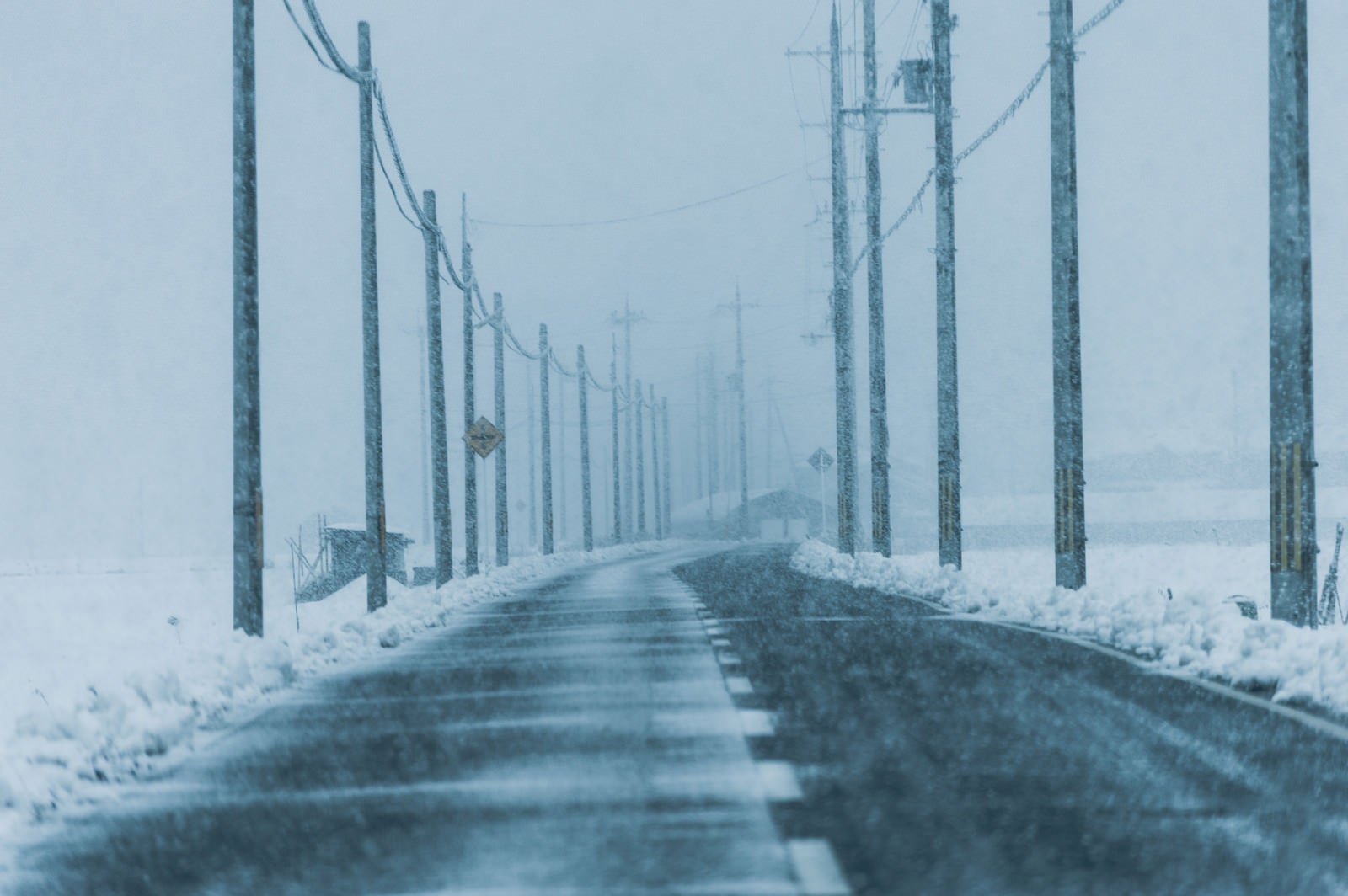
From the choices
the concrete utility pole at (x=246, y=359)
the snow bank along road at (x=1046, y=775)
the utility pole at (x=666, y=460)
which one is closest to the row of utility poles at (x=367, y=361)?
the concrete utility pole at (x=246, y=359)

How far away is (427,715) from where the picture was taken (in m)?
11.4

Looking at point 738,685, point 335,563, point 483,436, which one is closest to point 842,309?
point 483,436

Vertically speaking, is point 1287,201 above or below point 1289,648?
above

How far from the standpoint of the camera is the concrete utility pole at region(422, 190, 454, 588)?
3378 cm

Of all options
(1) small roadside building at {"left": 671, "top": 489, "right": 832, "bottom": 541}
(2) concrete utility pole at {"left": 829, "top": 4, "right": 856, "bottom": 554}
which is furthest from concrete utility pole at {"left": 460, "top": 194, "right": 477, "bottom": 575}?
(1) small roadside building at {"left": 671, "top": 489, "right": 832, "bottom": 541}

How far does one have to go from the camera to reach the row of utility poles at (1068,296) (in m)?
14.8

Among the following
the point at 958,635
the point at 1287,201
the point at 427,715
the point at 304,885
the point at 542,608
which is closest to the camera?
the point at 304,885

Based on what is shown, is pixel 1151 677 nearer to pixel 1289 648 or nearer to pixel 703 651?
pixel 1289 648

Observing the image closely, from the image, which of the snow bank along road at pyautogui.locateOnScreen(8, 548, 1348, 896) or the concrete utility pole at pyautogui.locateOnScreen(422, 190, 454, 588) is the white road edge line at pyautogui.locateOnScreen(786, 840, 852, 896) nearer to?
the snow bank along road at pyautogui.locateOnScreen(8, 548, 1348, 896)

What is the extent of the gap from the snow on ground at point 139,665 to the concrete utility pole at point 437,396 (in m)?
1.00

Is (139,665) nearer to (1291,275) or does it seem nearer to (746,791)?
(746,791)

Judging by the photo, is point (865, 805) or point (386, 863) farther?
point (865, 805)

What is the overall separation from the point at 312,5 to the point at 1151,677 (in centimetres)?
1297

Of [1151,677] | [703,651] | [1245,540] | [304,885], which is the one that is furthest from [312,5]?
[1245,540]
